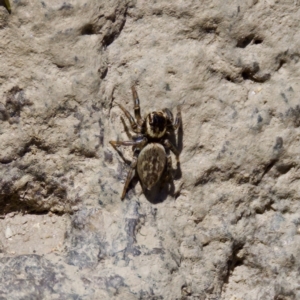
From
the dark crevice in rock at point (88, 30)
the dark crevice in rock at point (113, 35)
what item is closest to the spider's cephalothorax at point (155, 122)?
the dark crevice in rock at point (113, 35)

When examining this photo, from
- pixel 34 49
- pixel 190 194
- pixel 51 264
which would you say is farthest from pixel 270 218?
pixel 34 49

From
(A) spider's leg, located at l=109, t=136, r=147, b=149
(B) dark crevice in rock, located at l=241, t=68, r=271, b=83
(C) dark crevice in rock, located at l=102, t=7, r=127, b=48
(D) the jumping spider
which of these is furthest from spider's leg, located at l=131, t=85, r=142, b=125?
A: (B) dark crevice in rock, located at l=241, t=68, r=271, b=83

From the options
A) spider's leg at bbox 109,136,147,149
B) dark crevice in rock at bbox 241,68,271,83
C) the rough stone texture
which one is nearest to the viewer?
the rough stone texture

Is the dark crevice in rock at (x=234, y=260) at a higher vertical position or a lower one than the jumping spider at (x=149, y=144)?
lower

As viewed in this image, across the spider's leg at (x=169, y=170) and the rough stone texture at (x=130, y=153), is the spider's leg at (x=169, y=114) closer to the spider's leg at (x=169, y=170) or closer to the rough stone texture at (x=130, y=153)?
the rough stone texture at (x=130, y=153)

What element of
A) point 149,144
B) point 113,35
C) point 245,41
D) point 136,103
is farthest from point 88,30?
point 245,41

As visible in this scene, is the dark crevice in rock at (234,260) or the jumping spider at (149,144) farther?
the dark crevice in rock at (234,260)

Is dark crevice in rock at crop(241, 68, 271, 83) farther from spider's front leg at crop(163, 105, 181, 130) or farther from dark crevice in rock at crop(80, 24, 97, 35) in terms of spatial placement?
dark crevice in rock at crop(80, 24, 97, 35)

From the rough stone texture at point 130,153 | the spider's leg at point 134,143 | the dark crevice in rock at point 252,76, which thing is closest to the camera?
the rough stone texture at point 130,153
